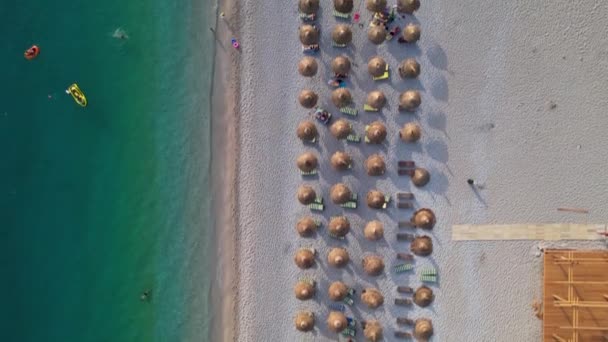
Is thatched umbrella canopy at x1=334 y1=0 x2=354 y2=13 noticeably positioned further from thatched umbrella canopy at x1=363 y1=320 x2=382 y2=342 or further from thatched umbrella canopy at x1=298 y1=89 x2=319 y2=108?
thatched umbrella canopy at x1=363 y1=320 x2=382 y2=342

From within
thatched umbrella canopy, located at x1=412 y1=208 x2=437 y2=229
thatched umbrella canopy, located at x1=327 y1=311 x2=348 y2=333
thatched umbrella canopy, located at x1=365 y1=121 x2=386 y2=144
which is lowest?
thatched umbrella canopy, located at x1=327 y1=311 x2=348 y2=333

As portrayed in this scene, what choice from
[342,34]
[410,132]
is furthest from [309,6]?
[410,132]

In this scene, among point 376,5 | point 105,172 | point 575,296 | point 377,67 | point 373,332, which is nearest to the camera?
point 575,296

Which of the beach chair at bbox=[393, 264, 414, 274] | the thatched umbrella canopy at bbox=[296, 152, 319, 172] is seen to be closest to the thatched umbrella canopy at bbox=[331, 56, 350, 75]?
the thatched umbrella canopy at bbox=[296, 152, 319, 172]

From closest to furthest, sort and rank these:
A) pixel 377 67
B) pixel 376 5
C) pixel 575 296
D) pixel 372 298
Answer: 1. pixel 575 296
2. pixel 376 5
3. pixel 377 67
4. pixel 372 298

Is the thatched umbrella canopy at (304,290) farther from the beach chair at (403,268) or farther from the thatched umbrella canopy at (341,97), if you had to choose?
the thatched umbrella canopy at (341,97)

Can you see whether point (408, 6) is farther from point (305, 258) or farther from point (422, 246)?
point (305, 258)
